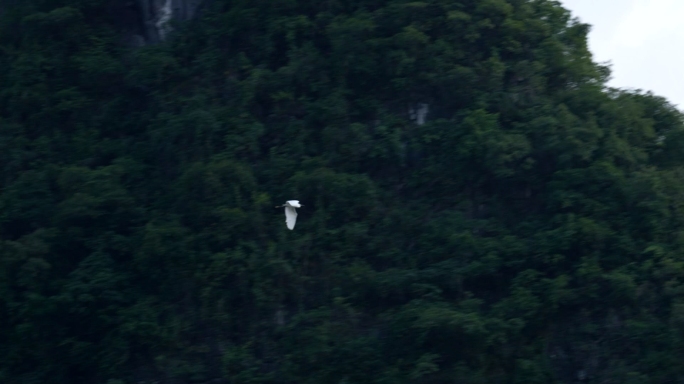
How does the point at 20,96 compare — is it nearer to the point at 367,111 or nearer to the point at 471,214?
the point at 367,111

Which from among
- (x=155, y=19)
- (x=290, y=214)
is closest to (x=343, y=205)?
(x=290, y=214)

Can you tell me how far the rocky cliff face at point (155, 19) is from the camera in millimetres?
16859

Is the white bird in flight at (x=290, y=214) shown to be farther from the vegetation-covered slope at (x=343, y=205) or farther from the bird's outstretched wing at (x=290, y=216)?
the vegetation-covered slope at (x=343, y=205)

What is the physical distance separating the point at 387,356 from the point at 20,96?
720 cm

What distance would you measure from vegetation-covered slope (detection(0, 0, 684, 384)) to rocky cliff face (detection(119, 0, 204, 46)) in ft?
2.89

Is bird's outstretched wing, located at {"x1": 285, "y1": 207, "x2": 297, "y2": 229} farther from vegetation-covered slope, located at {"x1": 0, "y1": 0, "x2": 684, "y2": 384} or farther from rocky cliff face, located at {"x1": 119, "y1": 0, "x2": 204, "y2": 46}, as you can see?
rocky cliff face, located at {"x1": 119, "y1": 0, "x2": 204, "y2": 46}

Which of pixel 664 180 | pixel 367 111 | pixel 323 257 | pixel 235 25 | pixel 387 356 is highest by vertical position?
pixel 235 25

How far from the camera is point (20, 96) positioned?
15.6m

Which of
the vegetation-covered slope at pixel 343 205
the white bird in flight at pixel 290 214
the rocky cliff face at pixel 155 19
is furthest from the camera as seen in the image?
the rocky cliff face at pixel 155 19

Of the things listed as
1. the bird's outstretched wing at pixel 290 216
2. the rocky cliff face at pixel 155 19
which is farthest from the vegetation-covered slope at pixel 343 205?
the rocky cliff face at pixel 155 19

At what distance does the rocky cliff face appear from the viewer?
16.9 meters

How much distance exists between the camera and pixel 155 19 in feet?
55.5

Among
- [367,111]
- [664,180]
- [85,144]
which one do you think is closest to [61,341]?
[85,144]

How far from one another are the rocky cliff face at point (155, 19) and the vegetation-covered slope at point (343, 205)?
2.89 ft
